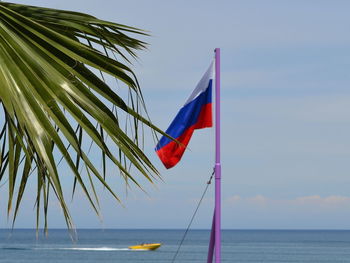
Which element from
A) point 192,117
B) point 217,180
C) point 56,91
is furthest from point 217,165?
point 56,91

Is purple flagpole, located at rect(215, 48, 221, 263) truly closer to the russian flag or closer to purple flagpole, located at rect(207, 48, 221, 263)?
purple flagpole, located at rect(207, 48, 221, 263)

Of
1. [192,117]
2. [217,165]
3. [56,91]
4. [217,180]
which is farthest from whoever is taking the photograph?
[192,117]

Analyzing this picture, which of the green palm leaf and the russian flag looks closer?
the green palm leaf

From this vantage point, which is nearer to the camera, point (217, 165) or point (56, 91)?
point (56, 91)

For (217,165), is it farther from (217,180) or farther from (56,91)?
(56,91)

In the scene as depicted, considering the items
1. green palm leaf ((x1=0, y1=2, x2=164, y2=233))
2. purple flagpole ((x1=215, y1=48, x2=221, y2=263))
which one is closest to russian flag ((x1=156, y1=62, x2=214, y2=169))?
purple flagpole ((x1=215, y1=48, x2=221, y2=263))

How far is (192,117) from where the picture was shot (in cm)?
1116

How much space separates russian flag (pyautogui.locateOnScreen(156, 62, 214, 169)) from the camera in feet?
35.3

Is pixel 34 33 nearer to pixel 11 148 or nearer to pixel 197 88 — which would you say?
pixel 11 148

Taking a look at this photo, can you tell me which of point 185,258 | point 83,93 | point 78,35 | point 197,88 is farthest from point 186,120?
point 185,258

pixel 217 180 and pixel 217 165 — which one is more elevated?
pixel 217 165

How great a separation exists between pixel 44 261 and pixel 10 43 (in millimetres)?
96370

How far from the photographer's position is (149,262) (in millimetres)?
97438

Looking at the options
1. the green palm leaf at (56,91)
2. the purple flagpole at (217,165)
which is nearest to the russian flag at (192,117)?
the purple flagpole at (217,165)
